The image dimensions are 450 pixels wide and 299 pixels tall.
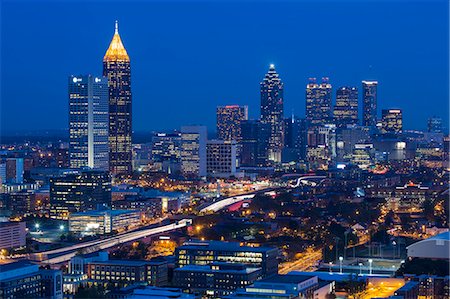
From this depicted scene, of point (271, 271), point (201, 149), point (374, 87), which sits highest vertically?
point (374, 87)

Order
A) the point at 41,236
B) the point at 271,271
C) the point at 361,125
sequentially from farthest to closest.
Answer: the point at 361,125
the point at 41,236
the point at 271,271

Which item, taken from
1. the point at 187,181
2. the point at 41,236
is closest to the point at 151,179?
the point at 187,181

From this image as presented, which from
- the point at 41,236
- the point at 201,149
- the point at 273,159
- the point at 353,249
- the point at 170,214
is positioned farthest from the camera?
the point at 273,159

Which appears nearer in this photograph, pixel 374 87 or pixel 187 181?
pixel 187 181

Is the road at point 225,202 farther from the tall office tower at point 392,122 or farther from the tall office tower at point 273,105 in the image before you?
the tall office tower at point 392,122

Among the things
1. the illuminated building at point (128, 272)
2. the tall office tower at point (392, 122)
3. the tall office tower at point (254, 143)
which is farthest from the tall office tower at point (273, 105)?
the illuminated building at point (128, 272)

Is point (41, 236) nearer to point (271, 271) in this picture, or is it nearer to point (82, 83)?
point (271, 271)

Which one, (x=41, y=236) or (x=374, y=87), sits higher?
(x=374, y=87)
